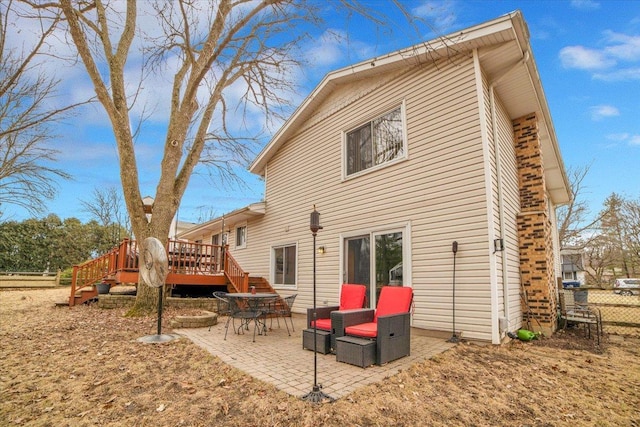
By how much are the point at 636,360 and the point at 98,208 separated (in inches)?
1278

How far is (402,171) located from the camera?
7.29 m

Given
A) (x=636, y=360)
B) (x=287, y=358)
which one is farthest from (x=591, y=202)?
(x=287, y=358)

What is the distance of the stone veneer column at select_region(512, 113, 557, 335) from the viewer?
6852 millimetres

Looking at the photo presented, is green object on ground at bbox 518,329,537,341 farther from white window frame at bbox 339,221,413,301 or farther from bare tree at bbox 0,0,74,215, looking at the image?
bare tree at bbox 0,0,74,215

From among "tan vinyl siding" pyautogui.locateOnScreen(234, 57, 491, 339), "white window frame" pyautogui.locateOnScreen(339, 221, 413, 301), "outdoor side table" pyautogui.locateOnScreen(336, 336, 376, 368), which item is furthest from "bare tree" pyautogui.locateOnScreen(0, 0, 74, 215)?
"outdoor side table" pyautogui.locateOnScreen(336, 336, 376, 368)

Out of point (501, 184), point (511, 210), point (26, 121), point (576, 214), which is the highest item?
point (26, 121)

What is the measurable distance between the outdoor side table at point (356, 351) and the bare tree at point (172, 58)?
571cm

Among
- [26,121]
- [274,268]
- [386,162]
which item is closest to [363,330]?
[386,162]

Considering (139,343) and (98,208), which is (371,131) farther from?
(98,208)

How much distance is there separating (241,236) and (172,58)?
702 centimetres

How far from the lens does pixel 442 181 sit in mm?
6500

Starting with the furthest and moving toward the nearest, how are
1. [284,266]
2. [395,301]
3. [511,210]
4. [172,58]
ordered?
[284,266] < [172,58] < [511,210] < [395,301]

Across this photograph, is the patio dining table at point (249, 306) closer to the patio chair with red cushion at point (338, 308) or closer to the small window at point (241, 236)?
the patio chair with red cushion at point (338, 308)

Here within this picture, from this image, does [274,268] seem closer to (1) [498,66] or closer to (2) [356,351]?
(2) [356,351]
